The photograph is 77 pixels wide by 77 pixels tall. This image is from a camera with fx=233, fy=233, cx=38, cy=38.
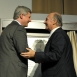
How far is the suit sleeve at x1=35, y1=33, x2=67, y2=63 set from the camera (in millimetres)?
1789

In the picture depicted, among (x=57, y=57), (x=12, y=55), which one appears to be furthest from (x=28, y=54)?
(x=57, y=57)

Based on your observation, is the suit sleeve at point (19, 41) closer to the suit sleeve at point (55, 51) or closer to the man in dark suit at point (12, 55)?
the man in dark suit at point (12, 55)

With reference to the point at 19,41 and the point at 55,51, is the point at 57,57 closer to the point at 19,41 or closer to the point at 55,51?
the point at 55,51

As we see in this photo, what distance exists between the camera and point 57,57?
1.79 meters

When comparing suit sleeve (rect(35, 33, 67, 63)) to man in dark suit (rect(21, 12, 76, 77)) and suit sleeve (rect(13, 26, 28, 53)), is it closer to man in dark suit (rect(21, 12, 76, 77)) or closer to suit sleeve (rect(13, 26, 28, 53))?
man in dark suit (rect(21, 12, 76, 77))

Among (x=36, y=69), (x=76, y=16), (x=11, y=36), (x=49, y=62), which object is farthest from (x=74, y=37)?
(x=11, y=36)

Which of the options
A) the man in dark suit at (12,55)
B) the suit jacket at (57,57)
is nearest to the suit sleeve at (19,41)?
the man in dark suit at (12,55)

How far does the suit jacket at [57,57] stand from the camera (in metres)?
1.80

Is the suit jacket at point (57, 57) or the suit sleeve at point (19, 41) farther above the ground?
the suit sleeve at point (19, 41)

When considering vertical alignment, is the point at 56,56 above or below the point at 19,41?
below

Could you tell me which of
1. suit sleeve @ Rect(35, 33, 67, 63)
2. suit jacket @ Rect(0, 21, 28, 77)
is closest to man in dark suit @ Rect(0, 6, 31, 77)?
suit jacket @ Rect(0, 21, 28, 77)

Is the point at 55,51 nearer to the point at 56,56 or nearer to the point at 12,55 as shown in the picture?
the point at 56,56

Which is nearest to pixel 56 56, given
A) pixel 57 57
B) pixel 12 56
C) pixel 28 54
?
pixel 57 57

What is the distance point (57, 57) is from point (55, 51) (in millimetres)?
49
